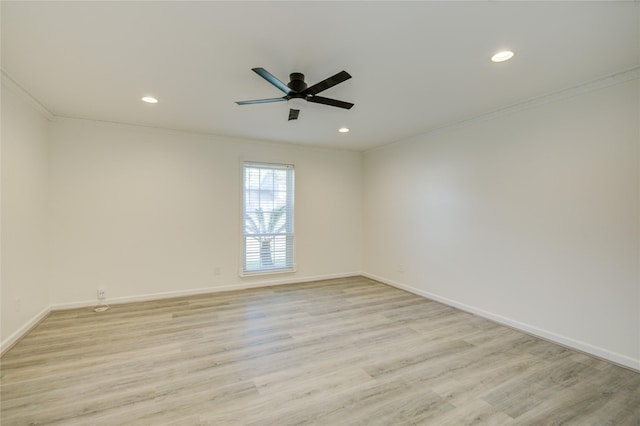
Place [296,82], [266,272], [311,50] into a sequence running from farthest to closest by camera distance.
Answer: [266,272], [296,82], [311,50]

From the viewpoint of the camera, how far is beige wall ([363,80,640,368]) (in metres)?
2.64

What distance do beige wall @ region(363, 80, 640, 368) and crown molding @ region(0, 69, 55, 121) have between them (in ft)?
16.5

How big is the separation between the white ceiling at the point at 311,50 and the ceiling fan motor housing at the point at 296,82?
2.6 inches

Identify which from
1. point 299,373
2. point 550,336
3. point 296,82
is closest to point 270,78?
point 296,82

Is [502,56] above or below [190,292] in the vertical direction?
above

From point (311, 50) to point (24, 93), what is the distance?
3.16 m

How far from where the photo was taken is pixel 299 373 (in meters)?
2.46

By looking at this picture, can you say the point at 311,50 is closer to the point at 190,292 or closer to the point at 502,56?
the point at 502,56

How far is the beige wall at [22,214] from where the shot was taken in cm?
283

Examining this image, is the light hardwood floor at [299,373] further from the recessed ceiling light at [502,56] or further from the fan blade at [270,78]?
the recessed ceiling light at [502,56]

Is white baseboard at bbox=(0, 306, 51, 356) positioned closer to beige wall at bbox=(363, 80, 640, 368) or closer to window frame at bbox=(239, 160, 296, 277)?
window frame at bbox=(239, 160, 296, 277)

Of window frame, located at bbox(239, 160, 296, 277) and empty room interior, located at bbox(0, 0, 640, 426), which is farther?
window frame, located at bbox(239, 160, 296, 277)

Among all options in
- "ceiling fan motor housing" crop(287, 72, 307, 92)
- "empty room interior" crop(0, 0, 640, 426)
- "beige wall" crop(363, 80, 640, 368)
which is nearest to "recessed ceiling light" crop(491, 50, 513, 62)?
"empty room interior" crop(0, 0, 640, 426)

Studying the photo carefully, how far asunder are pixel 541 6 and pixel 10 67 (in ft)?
13.7
